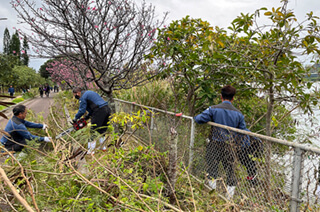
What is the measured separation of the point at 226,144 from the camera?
3.03 meters

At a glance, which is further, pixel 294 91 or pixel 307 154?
pixel 294 91

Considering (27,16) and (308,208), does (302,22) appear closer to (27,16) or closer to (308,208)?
(308,208)

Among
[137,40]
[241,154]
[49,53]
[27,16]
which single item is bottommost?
[241,154]

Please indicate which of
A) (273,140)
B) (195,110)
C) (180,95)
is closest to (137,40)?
(180,95)

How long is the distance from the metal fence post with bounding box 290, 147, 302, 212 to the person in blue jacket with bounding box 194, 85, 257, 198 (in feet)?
2.11

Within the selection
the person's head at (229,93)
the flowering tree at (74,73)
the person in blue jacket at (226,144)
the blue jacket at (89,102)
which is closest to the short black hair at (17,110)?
the blue jacket at (89,102)

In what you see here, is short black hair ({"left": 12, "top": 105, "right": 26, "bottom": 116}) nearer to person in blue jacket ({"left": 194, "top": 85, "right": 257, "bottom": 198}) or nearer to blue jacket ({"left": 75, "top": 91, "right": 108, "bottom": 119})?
blue jacket ({"left": 75, "top": 91, "right": 108, "bottom": 119})

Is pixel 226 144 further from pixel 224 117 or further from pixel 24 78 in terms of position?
pixel 24 78

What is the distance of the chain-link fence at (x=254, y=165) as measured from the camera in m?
2.05

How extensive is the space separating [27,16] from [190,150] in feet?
14.5

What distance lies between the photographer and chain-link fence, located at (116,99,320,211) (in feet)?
6.74

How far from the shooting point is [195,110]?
16.2ft

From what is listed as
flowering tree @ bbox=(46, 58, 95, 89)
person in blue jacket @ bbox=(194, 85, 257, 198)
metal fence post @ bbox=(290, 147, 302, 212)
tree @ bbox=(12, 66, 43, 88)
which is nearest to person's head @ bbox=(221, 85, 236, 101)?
person in blue jacket @ bbox=(194, 85, 257, 198)

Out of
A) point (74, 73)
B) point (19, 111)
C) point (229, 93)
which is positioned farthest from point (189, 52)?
point (74, 73)
